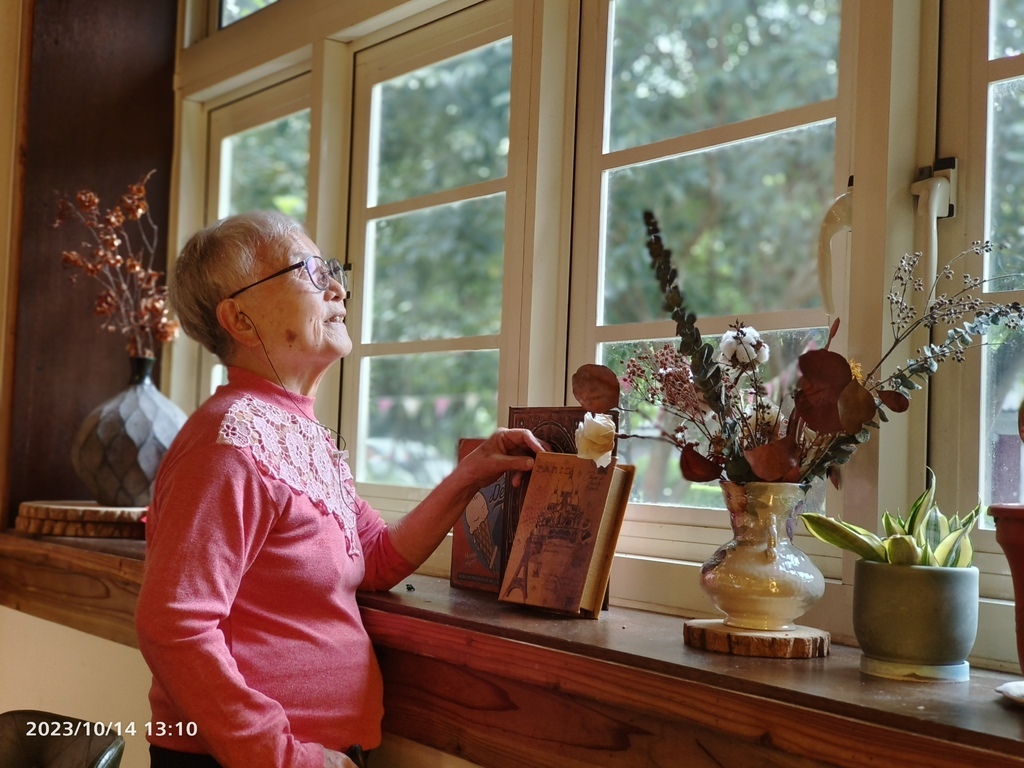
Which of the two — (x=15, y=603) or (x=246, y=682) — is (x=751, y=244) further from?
(x=246, y=682)

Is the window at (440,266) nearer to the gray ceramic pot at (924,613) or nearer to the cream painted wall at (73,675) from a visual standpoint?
the cream painted wall at (73,675)

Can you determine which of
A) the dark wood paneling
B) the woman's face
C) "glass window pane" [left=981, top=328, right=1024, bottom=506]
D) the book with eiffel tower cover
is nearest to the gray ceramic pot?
"glass window pane" [left=981, top=328, right=1024, bottom=506]

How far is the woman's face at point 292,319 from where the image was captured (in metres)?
1.74

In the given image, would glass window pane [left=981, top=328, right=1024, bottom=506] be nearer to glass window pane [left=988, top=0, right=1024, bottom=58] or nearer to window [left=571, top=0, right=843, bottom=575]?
glass window pane [left=988, top=0, right=1024, bottom=58]

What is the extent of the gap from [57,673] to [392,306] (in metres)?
6.55

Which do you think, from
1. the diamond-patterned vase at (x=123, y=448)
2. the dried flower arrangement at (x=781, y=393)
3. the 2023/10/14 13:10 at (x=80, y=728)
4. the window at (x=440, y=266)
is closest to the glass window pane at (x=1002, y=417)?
the dried flower arrangement at (x=781, y=393)

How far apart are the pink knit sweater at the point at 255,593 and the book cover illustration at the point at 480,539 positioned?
211 mm

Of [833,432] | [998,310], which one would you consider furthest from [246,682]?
[998,310]

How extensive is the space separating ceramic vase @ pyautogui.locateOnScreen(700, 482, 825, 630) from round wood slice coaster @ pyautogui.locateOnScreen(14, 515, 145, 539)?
64.5 inches

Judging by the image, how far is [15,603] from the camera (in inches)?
107

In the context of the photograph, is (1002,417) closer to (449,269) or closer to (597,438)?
(597,438)

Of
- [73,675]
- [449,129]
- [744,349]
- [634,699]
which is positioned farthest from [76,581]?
[449,129]

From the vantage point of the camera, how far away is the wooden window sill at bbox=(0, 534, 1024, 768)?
3.43ft

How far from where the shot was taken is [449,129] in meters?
8.63
